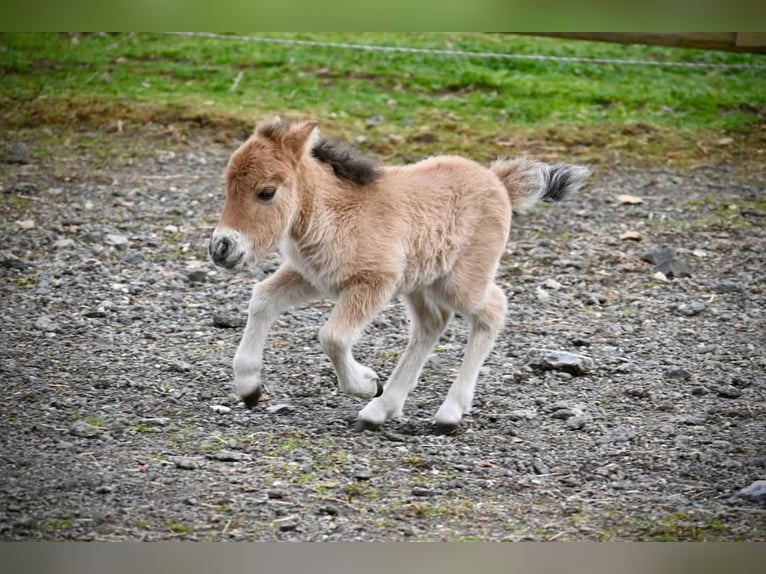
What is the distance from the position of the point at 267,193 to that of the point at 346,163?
1.15ft

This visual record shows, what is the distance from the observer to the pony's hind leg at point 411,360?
157 inches

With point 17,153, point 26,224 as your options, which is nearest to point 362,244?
point 26,224

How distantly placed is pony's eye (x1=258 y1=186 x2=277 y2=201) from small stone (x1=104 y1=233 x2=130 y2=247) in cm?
223

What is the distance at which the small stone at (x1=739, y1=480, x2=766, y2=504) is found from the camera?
3.60 m

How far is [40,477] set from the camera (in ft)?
11.5

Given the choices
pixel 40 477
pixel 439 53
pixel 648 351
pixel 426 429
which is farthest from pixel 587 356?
pixel 439 53

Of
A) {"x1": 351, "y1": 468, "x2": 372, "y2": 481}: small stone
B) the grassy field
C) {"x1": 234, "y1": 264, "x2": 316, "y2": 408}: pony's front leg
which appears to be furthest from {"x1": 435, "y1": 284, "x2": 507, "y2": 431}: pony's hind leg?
the grassy field

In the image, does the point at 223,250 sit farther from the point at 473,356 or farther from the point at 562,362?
the point at 562,362

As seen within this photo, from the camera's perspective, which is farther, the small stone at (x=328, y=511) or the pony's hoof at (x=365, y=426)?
the pony's hoof at (x=365, y=426)

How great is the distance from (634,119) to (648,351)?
3145 mm

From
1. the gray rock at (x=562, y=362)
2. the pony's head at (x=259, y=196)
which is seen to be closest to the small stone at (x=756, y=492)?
the gray rock at (x=562, y=362)

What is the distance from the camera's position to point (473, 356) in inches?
162

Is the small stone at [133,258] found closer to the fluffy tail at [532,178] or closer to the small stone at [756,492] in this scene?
the fluffy tail at [532,178]

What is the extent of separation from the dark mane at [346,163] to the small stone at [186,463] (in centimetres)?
109
